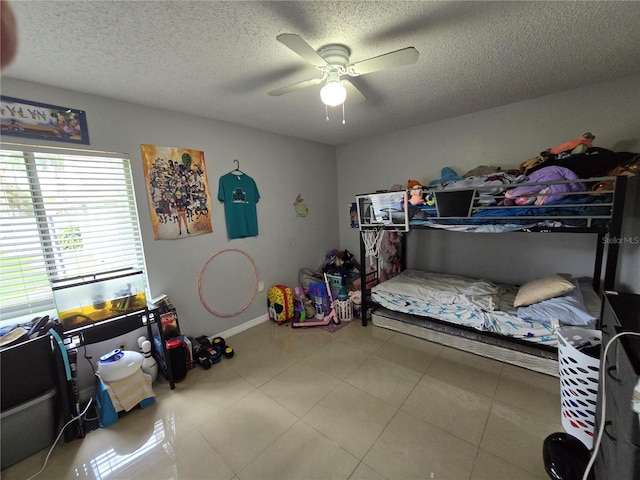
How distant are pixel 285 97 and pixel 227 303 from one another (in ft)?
7.31

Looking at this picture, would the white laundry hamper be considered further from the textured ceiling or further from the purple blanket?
the textured ceiling

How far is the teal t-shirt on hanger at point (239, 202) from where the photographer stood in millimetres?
2844

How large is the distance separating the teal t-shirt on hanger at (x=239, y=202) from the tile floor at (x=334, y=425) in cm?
142

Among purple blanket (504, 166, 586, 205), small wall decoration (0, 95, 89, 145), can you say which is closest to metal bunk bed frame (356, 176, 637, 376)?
purple blanket (504, 166, 586, 205)

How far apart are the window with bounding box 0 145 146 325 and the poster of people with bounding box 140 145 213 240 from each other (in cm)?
17

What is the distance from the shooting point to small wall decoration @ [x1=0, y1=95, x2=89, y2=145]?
170 cm

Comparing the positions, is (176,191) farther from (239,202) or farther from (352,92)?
(352,92)

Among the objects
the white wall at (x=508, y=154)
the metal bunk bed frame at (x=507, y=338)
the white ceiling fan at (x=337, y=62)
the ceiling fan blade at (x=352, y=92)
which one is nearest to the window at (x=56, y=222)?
the white ceiling fan at (x=337, y=62)

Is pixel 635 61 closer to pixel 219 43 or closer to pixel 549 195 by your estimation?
pixel 549 195

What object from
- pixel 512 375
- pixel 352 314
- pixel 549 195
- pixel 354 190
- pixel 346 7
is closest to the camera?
pixel 346 7

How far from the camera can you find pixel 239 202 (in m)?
2.96

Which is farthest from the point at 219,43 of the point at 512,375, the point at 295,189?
the point at 512,375

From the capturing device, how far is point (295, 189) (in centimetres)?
362

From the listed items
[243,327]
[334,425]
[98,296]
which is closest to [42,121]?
[98,296]
